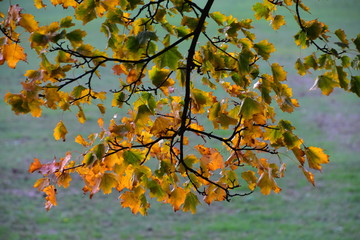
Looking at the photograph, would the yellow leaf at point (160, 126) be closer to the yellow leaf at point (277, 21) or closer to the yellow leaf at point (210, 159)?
the yellow leaf at point (210, 159)

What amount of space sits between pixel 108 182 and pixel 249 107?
65 cm

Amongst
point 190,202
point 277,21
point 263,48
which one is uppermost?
point 277,21

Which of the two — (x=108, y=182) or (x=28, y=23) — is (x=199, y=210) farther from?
(x=28, y=23)

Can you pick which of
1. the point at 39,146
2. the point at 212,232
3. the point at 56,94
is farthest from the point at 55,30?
the point at 39,146

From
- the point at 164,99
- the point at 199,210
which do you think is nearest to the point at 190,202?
the point at 164,99

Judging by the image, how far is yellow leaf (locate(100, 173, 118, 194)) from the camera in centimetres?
205

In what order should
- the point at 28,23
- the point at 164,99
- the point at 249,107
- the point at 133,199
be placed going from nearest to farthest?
the point at 28,23 < the point at 249,107 < the point at 133,199 < the point at 164,99

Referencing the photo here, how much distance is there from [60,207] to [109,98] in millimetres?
5551

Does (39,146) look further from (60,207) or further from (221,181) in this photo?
(221,181)

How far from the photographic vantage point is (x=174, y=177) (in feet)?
7.08

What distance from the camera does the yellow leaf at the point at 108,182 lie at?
80.6 inches

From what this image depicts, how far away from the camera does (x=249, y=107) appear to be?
Result: 2.00 meters

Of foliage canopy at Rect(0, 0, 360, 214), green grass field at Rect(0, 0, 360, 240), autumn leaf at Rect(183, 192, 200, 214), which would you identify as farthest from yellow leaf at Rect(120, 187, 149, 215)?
green grass field at Rect(0, 0, 360, 240)

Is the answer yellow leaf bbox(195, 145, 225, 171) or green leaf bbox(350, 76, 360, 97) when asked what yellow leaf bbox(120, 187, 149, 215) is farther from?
green leaf bbox(350, 76, 360, 97)
